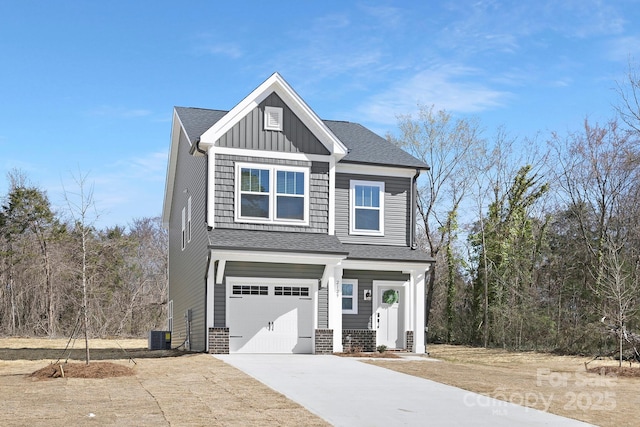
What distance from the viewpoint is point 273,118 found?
877 inches

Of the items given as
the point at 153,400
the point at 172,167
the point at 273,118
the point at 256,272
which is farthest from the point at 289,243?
the point at 172,167

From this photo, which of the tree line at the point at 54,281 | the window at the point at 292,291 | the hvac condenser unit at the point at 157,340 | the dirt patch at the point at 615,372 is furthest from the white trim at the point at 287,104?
the tree line at the point at 54,281

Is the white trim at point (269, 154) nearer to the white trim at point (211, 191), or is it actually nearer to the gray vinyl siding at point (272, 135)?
the gray vinyl siding at point (272, 135)

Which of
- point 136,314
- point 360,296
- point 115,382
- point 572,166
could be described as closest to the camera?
point 115,382

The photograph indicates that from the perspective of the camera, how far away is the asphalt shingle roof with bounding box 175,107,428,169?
78.5 ft

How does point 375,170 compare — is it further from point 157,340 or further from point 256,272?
point 157,340

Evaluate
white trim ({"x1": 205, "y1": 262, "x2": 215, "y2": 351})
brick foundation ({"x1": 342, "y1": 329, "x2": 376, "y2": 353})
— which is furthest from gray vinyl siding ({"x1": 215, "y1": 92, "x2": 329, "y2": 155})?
brick foundation ({"x1": 342, "y1": 329, "x2": 376, "y2": 353})

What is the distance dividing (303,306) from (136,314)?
23.9 metres

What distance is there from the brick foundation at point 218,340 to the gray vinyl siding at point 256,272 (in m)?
0.33

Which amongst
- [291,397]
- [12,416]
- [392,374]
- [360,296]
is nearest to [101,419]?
[12,416]

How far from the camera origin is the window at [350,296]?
77.5 feet

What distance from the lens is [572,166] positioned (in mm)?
30953

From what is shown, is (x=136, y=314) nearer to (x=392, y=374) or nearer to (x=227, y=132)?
(x=227, y=132)

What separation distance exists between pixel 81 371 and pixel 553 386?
9.72m
